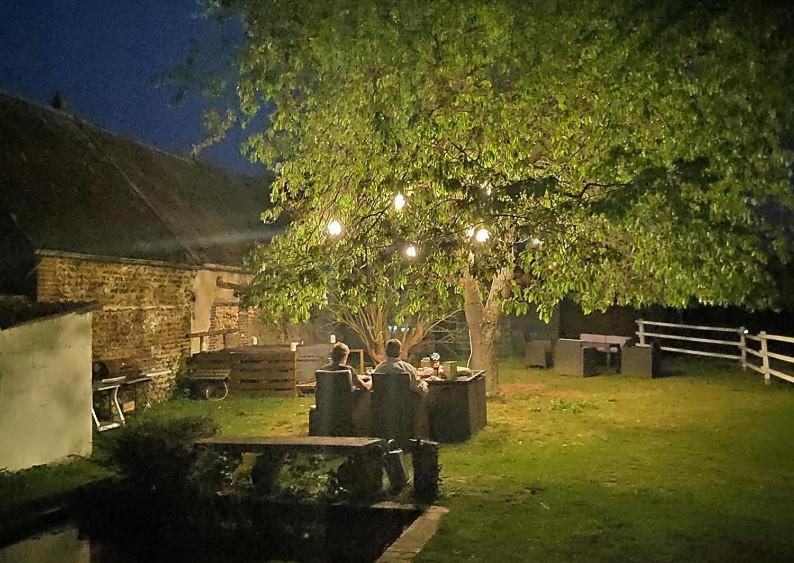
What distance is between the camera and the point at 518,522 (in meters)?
7.16

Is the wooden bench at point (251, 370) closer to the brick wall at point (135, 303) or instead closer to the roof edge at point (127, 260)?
the brick wall at point (135, 303)

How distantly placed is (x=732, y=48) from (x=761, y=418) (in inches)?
276

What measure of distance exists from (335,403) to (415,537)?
414cm

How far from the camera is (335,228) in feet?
34.0

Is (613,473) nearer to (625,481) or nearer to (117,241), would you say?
(625,481)

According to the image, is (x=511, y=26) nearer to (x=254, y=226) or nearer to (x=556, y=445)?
(x=556, y=445)

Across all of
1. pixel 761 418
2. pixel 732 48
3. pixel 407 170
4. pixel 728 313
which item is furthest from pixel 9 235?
pixel 728 313

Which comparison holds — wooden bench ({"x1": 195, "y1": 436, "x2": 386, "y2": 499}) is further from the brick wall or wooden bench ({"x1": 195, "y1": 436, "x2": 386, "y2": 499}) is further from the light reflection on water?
the brick wall

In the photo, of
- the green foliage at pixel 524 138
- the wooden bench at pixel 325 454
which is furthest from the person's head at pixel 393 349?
the wooden bench at pixel 325 454

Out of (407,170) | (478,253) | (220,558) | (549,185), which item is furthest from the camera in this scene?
A: (478,253)

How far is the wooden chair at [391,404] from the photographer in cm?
1029

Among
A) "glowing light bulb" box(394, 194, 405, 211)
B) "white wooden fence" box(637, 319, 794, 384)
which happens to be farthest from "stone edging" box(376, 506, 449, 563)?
"white wooden fence" box(637, 319, 794, 384)

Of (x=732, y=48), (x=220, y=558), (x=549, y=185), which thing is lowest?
(x=220, y=558)

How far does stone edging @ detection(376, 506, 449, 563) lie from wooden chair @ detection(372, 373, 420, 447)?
2868 mm
